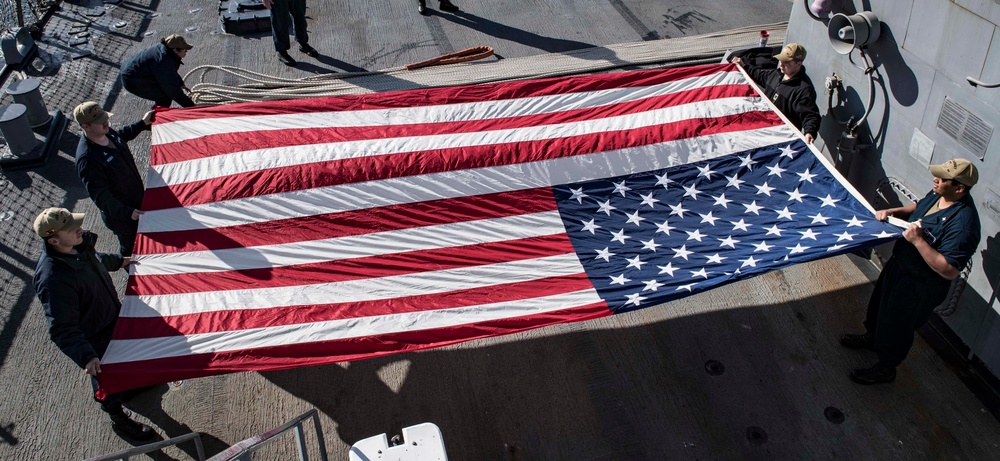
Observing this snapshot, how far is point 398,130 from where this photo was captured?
565cm

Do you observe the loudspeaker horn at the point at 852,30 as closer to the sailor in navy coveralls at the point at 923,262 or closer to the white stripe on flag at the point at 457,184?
the white stripe on flag at the point at 457,184

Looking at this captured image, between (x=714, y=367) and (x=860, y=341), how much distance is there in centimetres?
104

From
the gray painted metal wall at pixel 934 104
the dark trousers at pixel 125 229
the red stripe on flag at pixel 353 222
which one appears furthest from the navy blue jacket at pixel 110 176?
the gray painted metal wall at pixel 934 104

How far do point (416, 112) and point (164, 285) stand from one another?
7.53 feet

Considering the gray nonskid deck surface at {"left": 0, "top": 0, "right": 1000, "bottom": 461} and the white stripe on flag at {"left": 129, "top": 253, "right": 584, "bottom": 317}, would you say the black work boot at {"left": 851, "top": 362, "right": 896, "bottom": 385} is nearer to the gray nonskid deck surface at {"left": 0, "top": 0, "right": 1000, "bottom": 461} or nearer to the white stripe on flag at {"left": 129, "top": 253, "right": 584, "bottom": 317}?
the gray nonskid deck surface at {"left": 0, "top": 0, "right": 1000, "bottom": 461}

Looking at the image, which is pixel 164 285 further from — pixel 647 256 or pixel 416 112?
pixel 647 256

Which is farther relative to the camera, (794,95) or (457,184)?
(794,95)

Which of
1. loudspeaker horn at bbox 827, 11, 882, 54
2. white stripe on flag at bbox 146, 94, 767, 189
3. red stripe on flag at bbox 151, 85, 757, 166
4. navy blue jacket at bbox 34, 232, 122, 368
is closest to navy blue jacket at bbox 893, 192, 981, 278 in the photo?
loudspeaker horn at bbox 827, 11, 882, 54

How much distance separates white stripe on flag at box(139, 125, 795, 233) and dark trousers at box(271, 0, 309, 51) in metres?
3.66

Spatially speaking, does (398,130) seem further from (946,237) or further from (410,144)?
(946,237)

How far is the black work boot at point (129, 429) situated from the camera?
461 cm

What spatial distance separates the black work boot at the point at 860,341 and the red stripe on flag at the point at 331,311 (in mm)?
2061

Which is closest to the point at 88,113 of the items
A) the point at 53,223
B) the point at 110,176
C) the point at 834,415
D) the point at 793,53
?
the point at 110,176

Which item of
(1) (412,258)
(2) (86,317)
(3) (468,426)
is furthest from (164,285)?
(3) (468,426)
